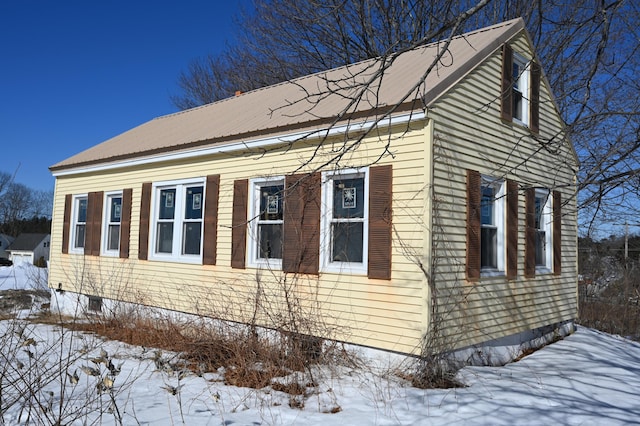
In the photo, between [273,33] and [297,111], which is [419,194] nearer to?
[297,111]

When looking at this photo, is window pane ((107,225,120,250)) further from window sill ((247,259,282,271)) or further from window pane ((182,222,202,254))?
window sill ((247,259,282,271))

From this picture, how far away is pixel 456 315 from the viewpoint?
7.15 metres

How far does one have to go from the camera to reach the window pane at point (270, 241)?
862 cm

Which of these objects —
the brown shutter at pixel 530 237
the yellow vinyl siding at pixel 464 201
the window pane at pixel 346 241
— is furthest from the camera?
the brown shutter at pixel 530 237

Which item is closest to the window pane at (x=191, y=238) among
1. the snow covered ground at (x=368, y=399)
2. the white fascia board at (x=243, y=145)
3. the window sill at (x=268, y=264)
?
the white fascia board at (x=243, y=145)

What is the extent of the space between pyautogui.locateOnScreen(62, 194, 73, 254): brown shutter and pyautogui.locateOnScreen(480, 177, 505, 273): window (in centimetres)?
1050

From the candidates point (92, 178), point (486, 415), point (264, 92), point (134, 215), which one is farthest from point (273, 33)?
point (486, 415)

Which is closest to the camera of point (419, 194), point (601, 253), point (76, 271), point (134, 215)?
point (419, 194)

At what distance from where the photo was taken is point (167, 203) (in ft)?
35.3

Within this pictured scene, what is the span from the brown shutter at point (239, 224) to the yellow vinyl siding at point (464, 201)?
3.53 meters

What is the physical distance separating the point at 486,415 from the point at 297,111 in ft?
19.2

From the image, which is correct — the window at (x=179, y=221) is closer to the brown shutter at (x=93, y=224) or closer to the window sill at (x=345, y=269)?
the brown shutter at (x=93, y=224)

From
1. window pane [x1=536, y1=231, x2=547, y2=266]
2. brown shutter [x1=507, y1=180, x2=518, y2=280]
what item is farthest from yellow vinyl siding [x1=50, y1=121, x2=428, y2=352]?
window pane [x1=536, y1=231, x2=547, y2=266]

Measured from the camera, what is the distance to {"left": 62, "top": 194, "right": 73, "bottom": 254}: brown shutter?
1338cm
